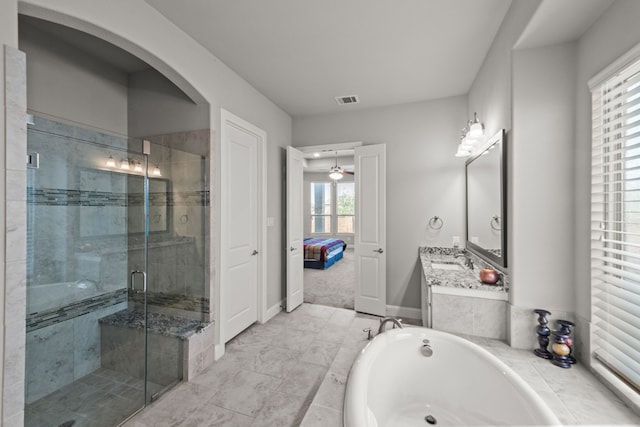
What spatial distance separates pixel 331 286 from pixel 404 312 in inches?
61.3

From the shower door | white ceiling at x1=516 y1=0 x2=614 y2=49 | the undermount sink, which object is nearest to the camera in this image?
white ceiling at x1=516 y1=0 x2=614 y2=49

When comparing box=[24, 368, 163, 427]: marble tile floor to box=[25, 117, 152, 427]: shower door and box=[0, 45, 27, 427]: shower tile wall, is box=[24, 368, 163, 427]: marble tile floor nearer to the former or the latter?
box=[25, 117, 152, 427]: shower door

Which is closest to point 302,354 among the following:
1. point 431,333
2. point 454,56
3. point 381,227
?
point 431,333

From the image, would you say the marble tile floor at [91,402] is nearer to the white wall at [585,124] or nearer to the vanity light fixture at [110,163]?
the vanity light fixture at [110,163]

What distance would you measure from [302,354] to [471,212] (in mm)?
2250

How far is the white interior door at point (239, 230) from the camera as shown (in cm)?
256

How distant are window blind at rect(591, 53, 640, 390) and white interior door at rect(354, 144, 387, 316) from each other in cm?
201

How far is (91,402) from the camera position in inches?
72.8

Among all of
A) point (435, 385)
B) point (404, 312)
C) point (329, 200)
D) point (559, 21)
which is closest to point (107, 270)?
point (435, 385)

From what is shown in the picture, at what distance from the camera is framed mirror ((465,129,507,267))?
190cm

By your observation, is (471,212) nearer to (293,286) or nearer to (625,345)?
(625,345)

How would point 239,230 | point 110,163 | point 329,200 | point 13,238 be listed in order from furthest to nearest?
point 329,200, point 239,230, point 110,163, point 13,238

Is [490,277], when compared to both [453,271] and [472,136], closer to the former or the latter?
[453,271]

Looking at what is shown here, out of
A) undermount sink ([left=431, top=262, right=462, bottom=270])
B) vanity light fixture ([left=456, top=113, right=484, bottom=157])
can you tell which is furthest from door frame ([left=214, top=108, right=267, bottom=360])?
vanity light fixture ([left=456, top=113, right=484, bottom=157])
